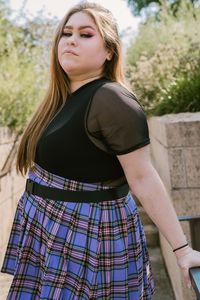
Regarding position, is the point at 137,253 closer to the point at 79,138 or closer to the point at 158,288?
the point at 79,138

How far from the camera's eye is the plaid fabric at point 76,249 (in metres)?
1.39

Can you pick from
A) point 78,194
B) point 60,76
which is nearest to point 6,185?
point 60,76

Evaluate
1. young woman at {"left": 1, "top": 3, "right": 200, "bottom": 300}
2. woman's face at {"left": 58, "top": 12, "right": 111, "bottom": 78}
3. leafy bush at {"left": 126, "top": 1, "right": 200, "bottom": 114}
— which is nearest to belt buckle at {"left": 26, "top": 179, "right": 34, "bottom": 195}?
young woman at {"left": 1, "top": 3, "right": 200, "bottom": 300}

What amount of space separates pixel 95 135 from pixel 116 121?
0.29 feet

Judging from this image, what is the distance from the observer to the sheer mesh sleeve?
1.31m

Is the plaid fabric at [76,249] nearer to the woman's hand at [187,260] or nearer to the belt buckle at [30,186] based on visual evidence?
the belt buckle at [30,186]

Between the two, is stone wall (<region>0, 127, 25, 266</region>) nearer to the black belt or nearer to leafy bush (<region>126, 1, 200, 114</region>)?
leafy bush (<region>126, 1, 200, 114</region>)

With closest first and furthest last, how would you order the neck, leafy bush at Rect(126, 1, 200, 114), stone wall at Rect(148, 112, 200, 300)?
the neck → stone wall at Rect(148, 112, 200, 300) → leafy bush at Rect(126, 1, 200, 114)

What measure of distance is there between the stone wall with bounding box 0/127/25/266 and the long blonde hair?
2.35 meters

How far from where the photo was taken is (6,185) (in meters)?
4.54

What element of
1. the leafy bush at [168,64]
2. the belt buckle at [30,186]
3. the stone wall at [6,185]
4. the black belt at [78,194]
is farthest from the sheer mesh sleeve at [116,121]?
the leafy bush at [168,64]

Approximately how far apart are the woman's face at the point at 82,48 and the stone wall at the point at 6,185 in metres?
2.52

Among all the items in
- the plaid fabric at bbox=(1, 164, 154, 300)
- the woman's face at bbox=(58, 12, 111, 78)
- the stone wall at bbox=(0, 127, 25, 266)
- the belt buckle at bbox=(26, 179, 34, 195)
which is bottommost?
the stone wall at bbox=(0, 127, 25, 266)

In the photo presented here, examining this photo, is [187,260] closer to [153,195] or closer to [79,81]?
[153,195]
